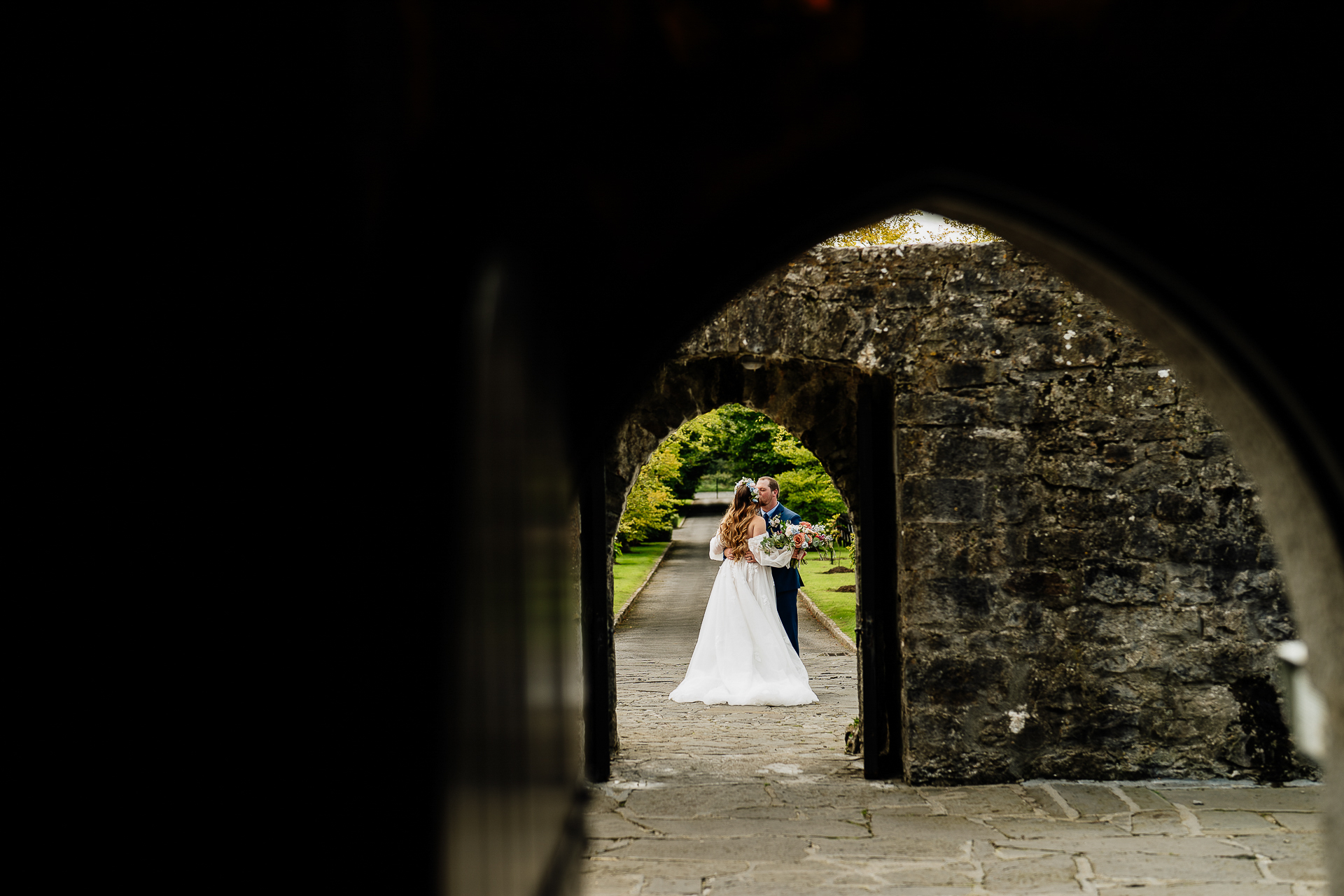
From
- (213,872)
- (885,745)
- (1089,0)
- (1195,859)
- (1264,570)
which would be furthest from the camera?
(885,745)

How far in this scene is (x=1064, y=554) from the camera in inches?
203

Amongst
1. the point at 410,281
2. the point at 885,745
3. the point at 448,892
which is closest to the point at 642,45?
the point at 410,281

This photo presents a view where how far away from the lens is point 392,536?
3.26 feet

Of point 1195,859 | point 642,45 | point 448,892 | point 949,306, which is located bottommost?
point 1195,859

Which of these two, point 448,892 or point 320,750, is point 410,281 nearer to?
point 320,750

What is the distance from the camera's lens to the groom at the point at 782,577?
27.5ft

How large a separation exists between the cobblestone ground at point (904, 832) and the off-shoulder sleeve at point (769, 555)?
191 cm

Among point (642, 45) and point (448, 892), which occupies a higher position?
point (642, 45)

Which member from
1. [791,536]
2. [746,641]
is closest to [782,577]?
[791,536]

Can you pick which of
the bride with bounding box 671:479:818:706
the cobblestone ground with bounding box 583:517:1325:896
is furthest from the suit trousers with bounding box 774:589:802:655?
the cobblestone ground with bounding box 583:517:1325:896

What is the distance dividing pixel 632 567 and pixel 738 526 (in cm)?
1349

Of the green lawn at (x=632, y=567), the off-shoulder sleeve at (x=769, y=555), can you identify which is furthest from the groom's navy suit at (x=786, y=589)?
the green lawn at (x=632, y=567)

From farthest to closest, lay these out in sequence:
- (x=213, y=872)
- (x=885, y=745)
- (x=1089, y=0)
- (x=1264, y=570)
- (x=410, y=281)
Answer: (x=885, y=745), (x=1264, y=570), (x=1089, y=0), (x=410, y=281), (x=213, y=872)

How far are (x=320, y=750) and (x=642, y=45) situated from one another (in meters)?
0.97
